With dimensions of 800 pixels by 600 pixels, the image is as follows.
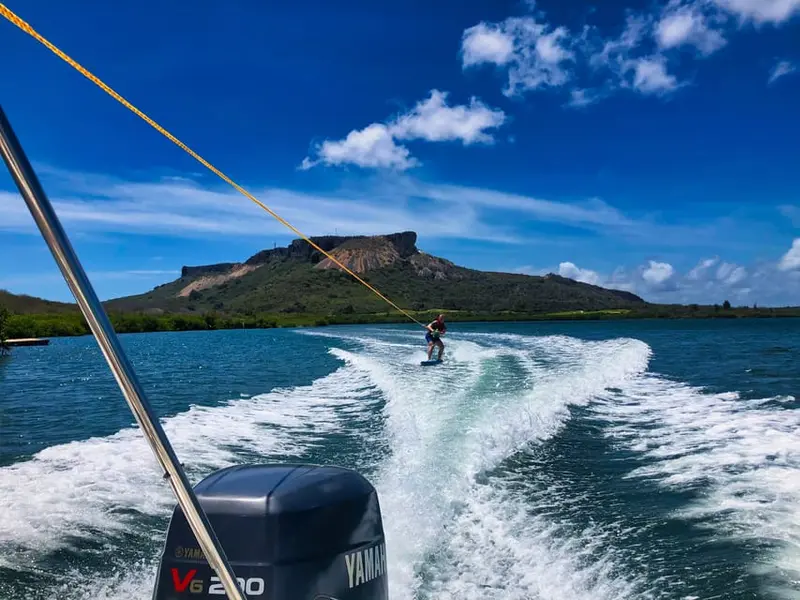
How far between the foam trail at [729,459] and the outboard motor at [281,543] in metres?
3.69

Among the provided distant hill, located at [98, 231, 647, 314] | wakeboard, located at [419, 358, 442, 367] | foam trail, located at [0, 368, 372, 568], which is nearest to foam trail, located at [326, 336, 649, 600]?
foam trail, located at [0, 368, 372, 568]

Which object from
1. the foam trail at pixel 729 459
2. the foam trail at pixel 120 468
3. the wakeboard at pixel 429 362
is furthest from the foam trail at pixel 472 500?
the wakeboard at pixel 429 362

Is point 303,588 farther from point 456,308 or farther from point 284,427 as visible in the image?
point 456,308

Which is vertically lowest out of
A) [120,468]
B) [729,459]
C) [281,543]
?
[120,468]

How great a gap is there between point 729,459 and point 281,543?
782cm

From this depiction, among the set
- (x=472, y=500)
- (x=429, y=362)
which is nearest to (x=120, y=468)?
(x=472, y=500)

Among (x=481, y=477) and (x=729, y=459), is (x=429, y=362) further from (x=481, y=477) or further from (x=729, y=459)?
(x=481, y=477)

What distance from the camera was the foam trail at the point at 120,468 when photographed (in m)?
6.41

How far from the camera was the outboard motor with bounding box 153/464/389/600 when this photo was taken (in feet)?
10.2

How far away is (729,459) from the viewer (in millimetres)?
9000

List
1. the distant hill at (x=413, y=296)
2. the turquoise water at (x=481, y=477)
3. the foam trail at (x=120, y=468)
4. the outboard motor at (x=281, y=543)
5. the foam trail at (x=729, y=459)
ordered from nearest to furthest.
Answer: the outboard motor at (x=281, y=543)
the turquoise water at (x=481, y=477)
the foam trail at (x=729, y=459)
the foam trail at (x=120, y=468)
the distant hill at (x=413, y=296)

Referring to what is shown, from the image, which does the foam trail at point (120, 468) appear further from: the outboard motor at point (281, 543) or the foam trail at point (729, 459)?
the foam trail at point (729, 459)

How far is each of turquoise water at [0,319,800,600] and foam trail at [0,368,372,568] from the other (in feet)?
0.12

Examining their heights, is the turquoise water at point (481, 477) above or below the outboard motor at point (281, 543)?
below
